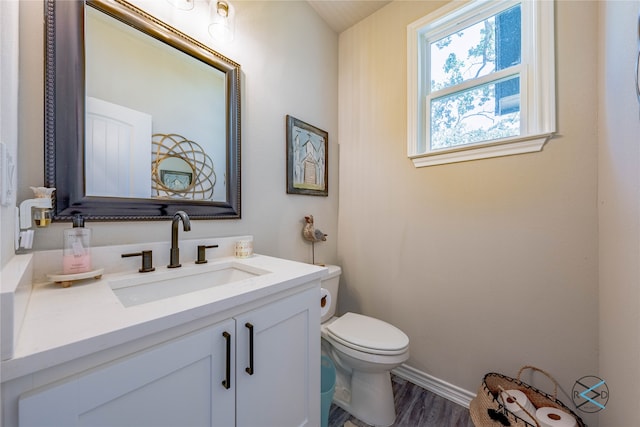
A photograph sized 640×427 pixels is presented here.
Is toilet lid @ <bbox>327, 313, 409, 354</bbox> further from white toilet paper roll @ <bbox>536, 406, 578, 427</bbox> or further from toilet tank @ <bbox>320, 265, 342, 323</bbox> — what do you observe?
white toilet paper roll @ <bbox>536, 406, 578, 427</bbox>

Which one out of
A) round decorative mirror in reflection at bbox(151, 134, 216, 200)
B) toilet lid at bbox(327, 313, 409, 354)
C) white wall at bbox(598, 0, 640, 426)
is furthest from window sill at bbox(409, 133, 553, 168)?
round decorative mirror in reflection at bbox(151, 134, 216, 200)

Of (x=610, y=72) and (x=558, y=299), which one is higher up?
(x=610, y=72)

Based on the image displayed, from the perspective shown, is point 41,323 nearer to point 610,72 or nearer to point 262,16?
point 262,16

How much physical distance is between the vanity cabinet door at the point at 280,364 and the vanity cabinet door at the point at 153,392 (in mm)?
48

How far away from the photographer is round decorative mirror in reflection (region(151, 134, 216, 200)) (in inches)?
41.8

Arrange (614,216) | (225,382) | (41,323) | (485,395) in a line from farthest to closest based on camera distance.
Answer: (485,395) → (614,216) → (225,382) → (41,323)

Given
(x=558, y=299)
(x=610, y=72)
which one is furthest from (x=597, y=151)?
(x=558, y=299)

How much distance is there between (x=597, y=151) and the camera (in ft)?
3.65

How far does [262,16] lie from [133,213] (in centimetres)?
136

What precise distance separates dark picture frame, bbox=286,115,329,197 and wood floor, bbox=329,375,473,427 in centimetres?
137

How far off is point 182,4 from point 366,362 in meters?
1.95

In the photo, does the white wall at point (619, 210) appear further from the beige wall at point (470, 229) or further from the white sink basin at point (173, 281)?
the white sink basin at point (173, 281)

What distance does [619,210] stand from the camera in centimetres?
92

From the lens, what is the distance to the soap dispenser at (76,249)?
2.57 feet
